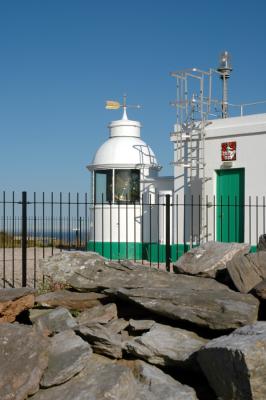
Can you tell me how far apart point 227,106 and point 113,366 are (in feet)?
45.3

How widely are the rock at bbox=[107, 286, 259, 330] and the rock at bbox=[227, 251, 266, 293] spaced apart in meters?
0.27

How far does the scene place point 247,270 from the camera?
9.25 metres

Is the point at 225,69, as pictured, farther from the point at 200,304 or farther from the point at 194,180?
the point at 200,304

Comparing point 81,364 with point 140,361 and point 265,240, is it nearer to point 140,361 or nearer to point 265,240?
point 140,361

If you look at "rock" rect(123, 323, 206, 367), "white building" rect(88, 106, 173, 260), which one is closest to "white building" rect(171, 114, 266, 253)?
"white building" rect(88, 106, 173, 260)

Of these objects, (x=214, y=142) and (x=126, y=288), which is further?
(x=214, y=142)

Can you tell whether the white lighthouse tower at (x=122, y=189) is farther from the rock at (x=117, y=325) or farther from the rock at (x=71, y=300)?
the rock at (x=117, y=325)

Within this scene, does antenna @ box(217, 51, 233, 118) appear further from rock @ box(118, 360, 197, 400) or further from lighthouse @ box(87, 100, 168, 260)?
rock @ box(118, 360, 197, 400)

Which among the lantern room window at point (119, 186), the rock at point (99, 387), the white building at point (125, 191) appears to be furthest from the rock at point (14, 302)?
the lantern room window at point (119, 186)

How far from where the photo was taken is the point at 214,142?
1791 cm

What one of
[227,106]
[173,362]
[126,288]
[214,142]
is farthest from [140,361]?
[227,106]

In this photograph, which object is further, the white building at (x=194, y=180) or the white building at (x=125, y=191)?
→ the white building at (x=125, y=191)

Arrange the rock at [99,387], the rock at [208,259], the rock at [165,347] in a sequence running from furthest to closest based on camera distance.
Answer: the rock at [208,259] → the rock at [165,347] → the rock at [99,387]

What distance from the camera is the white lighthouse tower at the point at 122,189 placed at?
2033 cm
